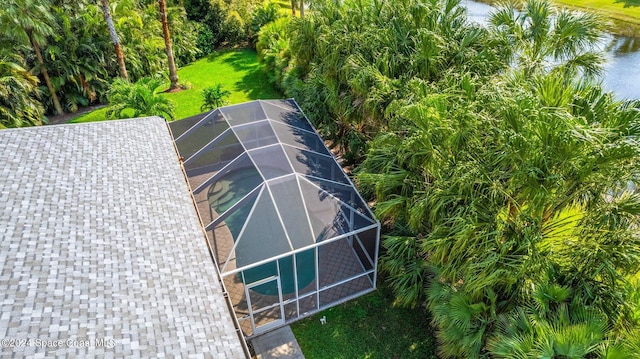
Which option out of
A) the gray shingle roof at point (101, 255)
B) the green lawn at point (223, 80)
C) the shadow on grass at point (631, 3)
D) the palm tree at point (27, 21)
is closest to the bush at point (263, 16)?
the green lawn at point (223, 80)

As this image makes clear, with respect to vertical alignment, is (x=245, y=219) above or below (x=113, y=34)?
below

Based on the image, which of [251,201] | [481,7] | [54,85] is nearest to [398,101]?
[251,201]

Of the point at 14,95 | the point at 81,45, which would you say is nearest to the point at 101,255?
the point at 14,95

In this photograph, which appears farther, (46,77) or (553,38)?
(46,77)

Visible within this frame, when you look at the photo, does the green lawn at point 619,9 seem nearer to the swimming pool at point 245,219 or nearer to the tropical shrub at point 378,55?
the tropical shrub at point 378,55

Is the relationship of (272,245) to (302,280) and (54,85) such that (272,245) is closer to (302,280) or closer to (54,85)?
(302,280)

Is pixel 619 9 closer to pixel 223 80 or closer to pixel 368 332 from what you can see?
pixel 223 80
